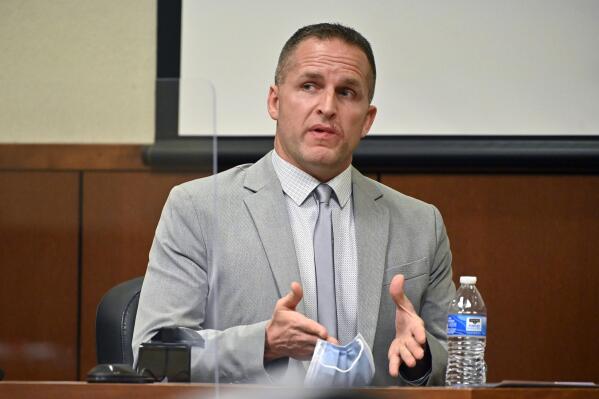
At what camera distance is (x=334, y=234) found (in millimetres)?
2521

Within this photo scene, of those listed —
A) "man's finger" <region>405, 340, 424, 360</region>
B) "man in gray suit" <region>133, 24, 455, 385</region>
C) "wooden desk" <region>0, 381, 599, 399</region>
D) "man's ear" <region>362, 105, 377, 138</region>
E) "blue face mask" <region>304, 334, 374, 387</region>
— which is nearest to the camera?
"wooden desk" <region>0, 381, 599, 399</region>

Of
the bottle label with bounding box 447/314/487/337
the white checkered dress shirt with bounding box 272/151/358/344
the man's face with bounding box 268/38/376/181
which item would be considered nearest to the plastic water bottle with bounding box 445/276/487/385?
the bottle label with bounding box 447/314/487/337

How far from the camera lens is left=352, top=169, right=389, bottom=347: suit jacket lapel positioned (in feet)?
7.94

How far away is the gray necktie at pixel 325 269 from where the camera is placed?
2420 millimetres

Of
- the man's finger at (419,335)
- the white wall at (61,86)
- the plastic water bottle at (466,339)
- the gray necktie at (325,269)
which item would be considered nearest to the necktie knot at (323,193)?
the gray necktie at (325,269)

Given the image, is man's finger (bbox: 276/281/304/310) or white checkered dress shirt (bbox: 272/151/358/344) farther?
white checkered dress shirt (bbox: 272/151/358/344)

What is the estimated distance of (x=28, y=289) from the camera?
124 centimetres

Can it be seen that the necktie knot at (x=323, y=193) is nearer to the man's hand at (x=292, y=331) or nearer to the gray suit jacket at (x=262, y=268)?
the gray suit jacket at (x=262, y=268)

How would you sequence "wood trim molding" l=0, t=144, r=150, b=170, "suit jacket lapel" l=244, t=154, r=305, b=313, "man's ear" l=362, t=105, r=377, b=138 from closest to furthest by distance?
"wood trim molding" l=0, t=144, r=150, b=170 → "suit jacket lapel" l=244, t=154, r=305, b=313 → "man's ear" l=362, t=105, r=377, b=138

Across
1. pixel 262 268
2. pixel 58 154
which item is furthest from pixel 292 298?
pixel 58 154

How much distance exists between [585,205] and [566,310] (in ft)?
1.19

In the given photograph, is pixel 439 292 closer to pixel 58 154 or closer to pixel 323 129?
pixel 323 129

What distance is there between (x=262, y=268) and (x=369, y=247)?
0.29 m

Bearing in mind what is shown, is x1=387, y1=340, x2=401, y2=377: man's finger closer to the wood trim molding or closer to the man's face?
the man's face
